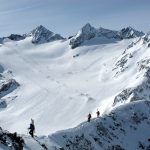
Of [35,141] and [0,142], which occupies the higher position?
[0,142]

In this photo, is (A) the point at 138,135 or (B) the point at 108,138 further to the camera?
(A) the point at 138,135

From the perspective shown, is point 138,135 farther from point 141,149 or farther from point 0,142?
point 0,142

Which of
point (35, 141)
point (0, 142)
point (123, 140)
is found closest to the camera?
point (0, 142)

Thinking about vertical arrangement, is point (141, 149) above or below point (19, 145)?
below

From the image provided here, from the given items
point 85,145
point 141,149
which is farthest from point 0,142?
point 141,149

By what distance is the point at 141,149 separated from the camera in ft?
334

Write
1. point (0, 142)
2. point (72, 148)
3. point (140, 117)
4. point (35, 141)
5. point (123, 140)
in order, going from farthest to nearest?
1. point (140, 117)
2. point (123, 140)
3. point (72, 148)
4. point (35, 141)
5. point (0, 142)

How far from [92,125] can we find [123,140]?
7.81 meters

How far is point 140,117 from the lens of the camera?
365ft

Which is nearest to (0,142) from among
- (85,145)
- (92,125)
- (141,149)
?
(85,145)

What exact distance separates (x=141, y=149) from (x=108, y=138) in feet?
30.0

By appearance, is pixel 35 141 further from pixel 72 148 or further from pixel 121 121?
pixel 121 121

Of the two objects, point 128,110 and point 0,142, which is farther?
point 128,110

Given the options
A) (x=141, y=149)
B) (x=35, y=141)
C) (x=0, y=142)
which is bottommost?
(x=141, y=149)
